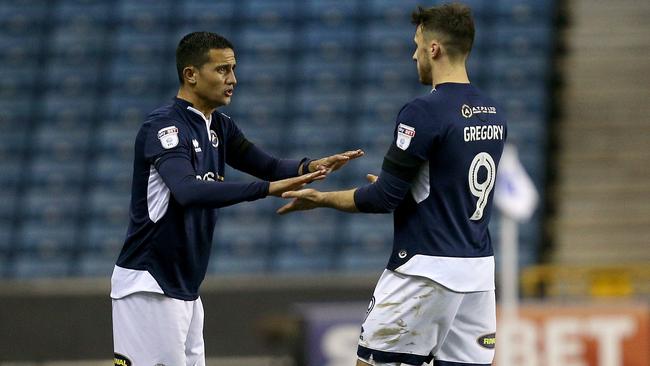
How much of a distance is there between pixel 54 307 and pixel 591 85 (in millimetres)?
6868

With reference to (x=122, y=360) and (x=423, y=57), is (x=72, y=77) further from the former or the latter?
(x=423, y=57)

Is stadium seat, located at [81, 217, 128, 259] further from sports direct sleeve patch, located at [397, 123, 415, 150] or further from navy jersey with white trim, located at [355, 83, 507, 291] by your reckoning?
sports direct sleeve patch, located at [397, 123, 415, 150]

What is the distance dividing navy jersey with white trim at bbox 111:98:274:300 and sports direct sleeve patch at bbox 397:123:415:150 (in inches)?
24.6

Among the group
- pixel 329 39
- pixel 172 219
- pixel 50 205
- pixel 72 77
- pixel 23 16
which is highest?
pixel 23 16

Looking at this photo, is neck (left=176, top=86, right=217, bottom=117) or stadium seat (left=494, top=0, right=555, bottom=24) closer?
neck (left=176, top=86, right=217, bottom=117)

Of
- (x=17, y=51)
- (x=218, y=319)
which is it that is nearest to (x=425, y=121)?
(x=218, y=319)

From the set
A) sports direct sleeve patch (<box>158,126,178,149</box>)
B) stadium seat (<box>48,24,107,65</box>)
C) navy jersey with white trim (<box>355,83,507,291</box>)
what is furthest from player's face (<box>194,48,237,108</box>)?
stadium seat (<box>48,24,107,65</box>)

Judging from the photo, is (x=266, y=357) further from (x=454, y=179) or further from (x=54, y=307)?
(x=454, y=179)

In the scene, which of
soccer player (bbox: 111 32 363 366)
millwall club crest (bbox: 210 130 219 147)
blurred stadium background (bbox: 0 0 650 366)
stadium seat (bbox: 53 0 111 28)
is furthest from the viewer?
stadium seat (bbox: 53 0 111 28)

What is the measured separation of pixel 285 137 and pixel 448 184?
9345 millimetres

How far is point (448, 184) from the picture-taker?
17.6ft

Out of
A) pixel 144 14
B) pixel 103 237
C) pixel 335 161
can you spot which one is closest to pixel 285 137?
pixel 103 237

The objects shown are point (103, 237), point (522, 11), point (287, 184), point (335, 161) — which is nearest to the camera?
point (287, 184)

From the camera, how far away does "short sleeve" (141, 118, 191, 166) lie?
18.0 feet
